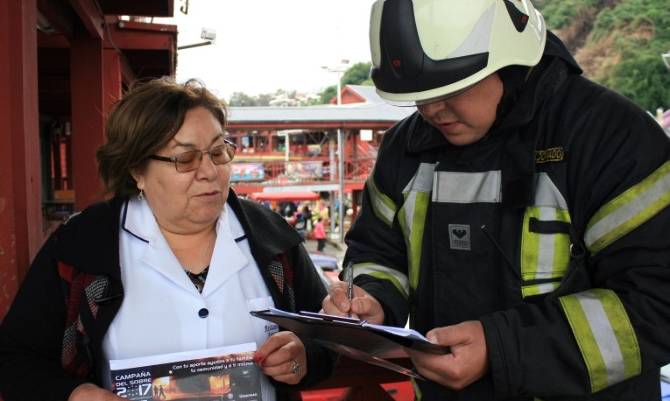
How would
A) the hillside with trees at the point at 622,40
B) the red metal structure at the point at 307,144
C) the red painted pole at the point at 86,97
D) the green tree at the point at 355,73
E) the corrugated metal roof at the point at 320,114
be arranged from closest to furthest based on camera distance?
the red painted pole at the point at 86,97 → the corrugated metal roof at the point at 320,114 → the red metal structure at the point at 307,144 → the hillside with trees at the point at 622,40 → the green tree at the point at 355,73

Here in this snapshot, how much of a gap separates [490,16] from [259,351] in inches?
44.4

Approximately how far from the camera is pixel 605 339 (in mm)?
1404

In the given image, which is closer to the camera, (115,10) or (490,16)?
(490,16)

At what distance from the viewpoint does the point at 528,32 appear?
1621 millimetres

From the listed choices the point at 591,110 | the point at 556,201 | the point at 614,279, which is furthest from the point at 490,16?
the point at 614,279

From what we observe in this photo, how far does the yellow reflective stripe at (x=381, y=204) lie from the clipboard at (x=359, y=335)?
1.42 ft

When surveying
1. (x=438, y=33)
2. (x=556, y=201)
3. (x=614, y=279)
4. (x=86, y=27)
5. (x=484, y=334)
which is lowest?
(x=484, y=334)

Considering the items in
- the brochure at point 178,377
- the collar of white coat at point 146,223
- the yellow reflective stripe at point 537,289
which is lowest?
the brochure at point 178,377

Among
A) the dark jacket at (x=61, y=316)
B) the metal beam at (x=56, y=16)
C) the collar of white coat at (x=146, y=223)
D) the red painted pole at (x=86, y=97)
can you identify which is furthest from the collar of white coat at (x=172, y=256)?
the red painted pole at (x=86, y=97)

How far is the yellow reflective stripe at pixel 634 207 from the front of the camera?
1.37 m

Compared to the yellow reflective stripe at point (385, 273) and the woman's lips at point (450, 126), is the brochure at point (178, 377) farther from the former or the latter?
the woman's lips at point (450, 126)

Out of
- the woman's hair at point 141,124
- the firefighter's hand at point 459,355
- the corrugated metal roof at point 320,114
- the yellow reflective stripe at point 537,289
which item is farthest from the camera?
the corrugated metal roof at point 320,114

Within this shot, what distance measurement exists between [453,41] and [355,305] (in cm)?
78

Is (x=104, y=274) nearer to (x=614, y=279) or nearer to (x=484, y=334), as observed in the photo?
(x=484, y=334)
